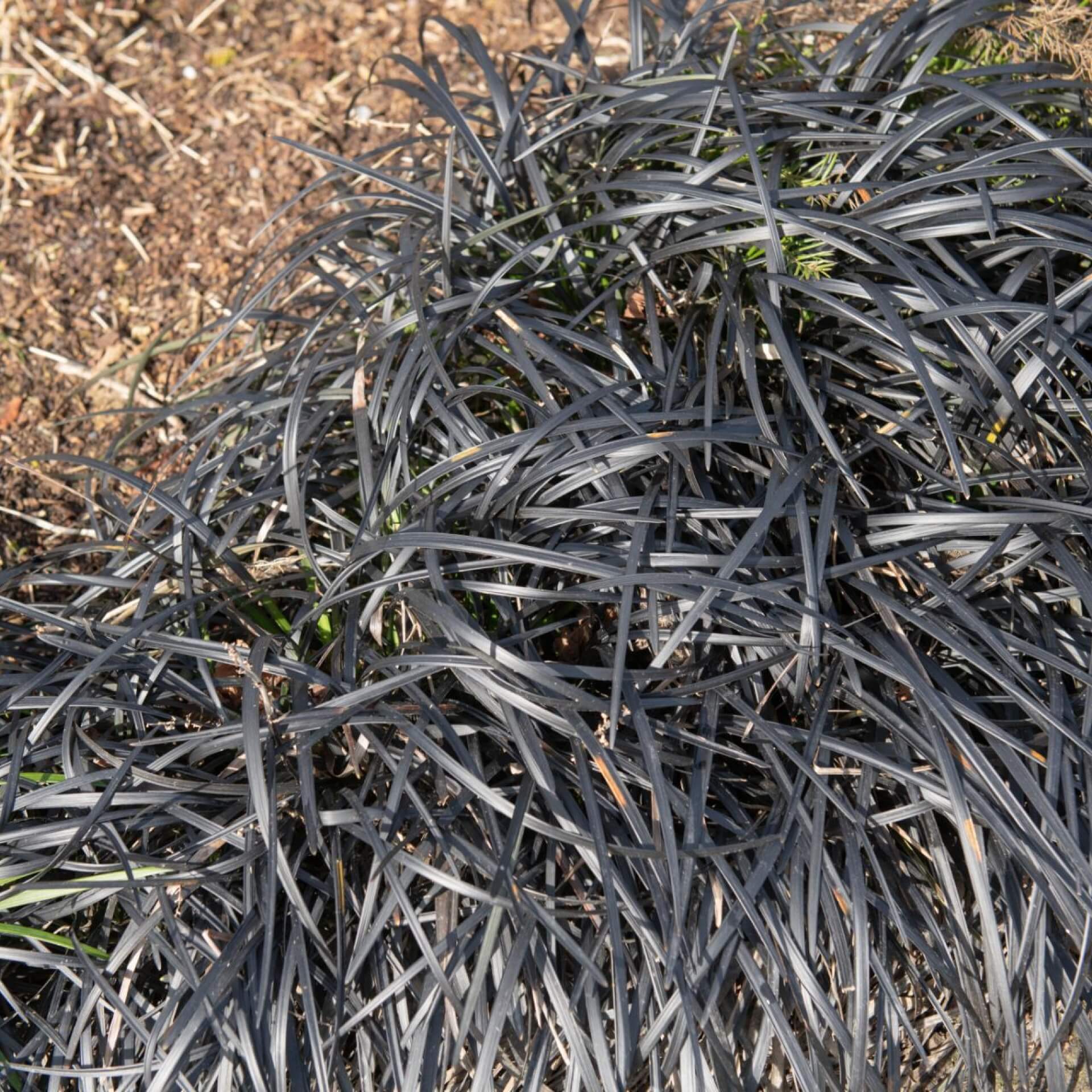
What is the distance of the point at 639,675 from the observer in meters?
1.75

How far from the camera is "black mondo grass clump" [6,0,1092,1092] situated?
5.53 feet

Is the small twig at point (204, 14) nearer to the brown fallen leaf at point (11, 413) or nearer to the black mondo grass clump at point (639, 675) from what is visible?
the brown fallen leaf at point (11, 413)

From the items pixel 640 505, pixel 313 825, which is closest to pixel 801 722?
pixel 640 505

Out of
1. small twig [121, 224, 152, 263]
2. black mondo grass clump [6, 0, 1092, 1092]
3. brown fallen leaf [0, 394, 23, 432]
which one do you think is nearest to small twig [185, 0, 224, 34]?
small twig [121, 224, 152, 263]

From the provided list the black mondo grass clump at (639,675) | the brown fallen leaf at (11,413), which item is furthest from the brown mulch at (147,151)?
the black mondo grass clump at (639,675)

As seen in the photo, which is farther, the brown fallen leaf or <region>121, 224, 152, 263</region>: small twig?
<region>121, 224, 152, 263</region>: small twig

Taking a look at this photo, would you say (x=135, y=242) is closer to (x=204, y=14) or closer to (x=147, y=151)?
(x=147, y=151)

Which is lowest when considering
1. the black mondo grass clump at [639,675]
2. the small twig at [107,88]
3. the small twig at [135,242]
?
the black mondo grass clump at [639,675]

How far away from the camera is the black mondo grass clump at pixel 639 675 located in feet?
5.53

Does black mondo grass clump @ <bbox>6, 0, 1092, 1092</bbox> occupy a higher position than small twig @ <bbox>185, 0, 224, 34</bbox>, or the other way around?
small twig @ <bbox>185, 0, 224, 34</bbox>

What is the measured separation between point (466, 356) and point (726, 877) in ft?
3.99

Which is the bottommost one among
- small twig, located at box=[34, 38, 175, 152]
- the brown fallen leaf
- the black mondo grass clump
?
the black mondo grass clump

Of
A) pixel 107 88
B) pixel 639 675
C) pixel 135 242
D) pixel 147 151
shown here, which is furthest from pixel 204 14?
pixel 639 675

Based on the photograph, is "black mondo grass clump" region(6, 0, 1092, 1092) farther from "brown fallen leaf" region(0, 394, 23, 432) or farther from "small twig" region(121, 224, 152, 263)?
"small twig" region(121, 224, 152, 263)
